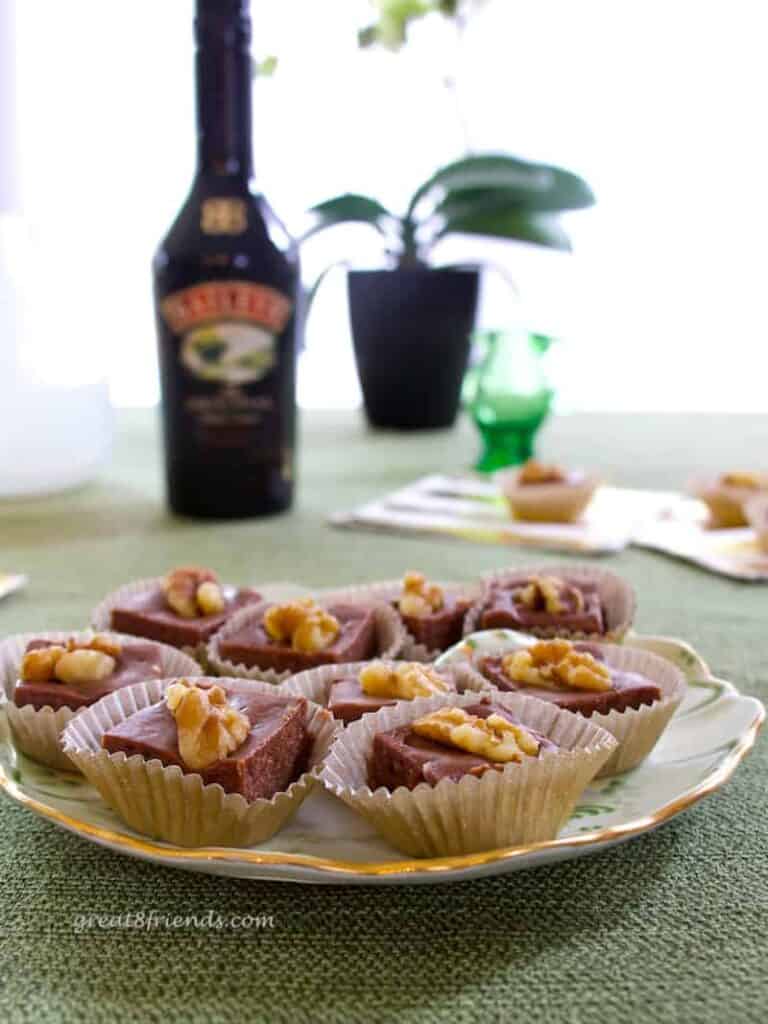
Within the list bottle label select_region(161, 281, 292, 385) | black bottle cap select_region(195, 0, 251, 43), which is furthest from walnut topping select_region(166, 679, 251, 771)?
black bottle cap select_region(195, 0, 251, 43)

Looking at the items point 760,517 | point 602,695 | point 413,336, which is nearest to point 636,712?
point 602,695

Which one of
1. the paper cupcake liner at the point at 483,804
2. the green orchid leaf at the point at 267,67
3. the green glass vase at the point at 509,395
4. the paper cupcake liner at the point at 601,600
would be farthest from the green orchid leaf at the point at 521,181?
the paper cupcake liner at the point at 483,804

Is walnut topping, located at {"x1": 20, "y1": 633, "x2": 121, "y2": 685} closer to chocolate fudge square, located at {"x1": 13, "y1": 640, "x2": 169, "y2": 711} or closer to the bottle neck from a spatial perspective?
chocolate fudge square, located at {"x1": 13, "y1": 640, "x2": 169, "y2": 711}

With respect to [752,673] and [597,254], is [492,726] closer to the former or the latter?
[752,673]

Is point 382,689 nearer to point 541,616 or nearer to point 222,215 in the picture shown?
point 541,616

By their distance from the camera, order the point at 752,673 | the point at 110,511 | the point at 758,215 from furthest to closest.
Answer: the point at 758,215
the point at 110,511
the point at 752,673

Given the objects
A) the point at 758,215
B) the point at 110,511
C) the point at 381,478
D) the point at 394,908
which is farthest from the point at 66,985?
the point at 758,215
